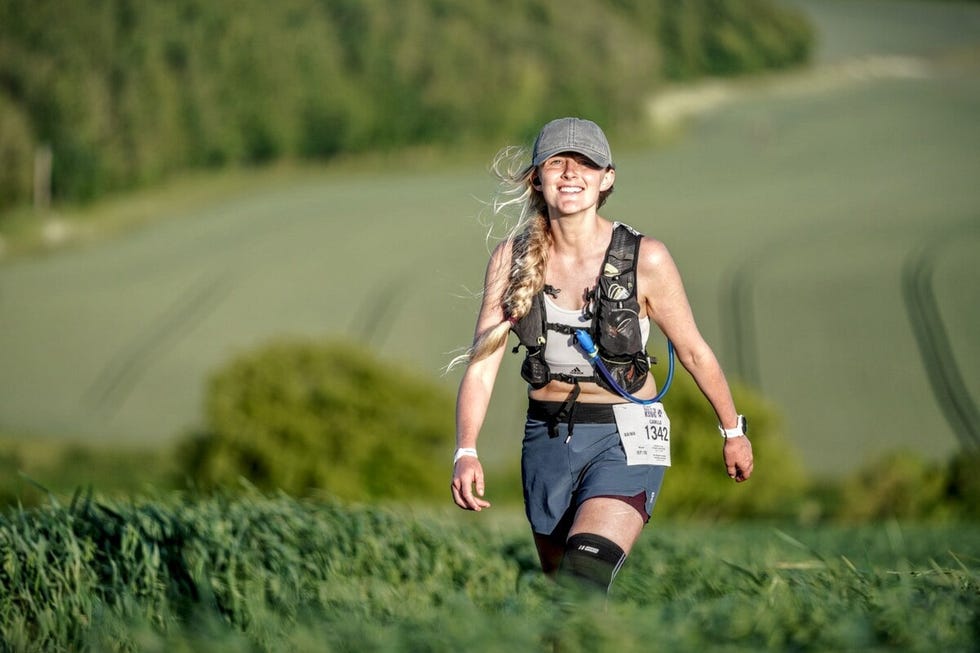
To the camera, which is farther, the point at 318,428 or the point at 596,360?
the point at 318,428

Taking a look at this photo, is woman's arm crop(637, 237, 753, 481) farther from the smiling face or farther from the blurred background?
the blurred background

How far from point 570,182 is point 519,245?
321 millimetres

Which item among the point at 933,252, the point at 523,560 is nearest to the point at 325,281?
the point at 933,252

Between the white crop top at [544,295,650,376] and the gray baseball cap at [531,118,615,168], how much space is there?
54 centimetres

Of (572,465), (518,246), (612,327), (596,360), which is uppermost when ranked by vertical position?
(518,246)

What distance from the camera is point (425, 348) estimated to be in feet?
133

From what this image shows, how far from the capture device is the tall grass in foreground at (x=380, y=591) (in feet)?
11.4

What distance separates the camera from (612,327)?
4.78m

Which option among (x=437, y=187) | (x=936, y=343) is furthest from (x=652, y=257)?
(x=437, y=187)

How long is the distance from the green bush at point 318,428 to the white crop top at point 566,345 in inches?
794

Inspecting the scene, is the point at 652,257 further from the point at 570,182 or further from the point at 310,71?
the point at 310,71

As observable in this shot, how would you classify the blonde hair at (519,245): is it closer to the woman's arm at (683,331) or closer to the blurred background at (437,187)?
the woman's arm at (683,331)

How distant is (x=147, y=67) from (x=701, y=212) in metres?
20.4

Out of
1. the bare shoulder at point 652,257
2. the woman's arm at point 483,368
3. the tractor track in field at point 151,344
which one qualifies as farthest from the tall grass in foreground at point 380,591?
the tractor track in field at point 151,344
